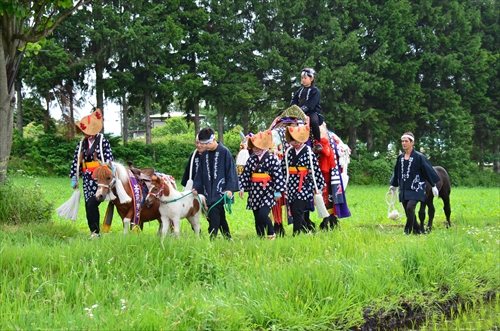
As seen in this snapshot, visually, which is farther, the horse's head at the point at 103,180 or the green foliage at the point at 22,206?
the green foliage at the point at 22,206

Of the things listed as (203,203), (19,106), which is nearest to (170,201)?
(203,203)

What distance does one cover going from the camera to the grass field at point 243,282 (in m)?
5.05

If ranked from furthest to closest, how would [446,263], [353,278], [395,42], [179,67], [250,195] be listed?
[395,42] → [179,67] → [250,195] → [446,263] → [353,278]

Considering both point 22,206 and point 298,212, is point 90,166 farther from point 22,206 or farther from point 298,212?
point 298,212

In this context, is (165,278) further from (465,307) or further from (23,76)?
(23,76)

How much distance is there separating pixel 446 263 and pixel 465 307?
2.11 ft

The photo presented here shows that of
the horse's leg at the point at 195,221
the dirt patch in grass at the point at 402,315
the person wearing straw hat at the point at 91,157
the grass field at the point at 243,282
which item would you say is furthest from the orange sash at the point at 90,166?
the dirt patch in grass at the point at 402,315

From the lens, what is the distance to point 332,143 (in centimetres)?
1085

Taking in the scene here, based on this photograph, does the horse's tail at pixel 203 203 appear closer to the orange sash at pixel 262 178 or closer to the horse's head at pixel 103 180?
the orange sash at pixel 262 178

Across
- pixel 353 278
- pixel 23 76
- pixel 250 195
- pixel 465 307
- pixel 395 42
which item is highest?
pixel 395 42

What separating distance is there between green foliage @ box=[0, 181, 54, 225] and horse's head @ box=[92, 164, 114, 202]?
2751mm

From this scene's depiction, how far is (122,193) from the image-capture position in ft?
28.1

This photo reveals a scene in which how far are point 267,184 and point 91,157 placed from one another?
9.59 feet

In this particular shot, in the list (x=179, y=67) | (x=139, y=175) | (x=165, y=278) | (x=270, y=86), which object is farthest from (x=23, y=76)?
(x=165, y=278)
